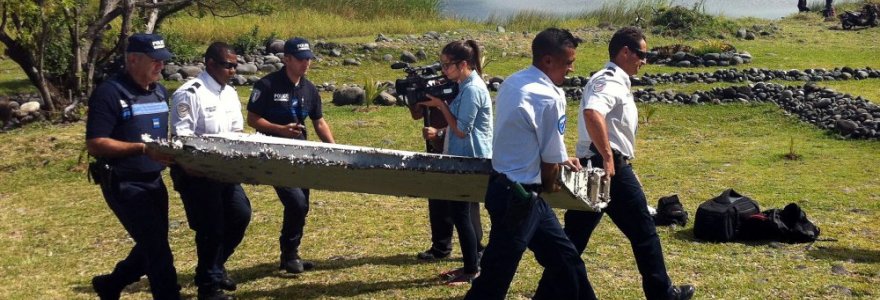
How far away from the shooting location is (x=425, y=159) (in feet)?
17.3

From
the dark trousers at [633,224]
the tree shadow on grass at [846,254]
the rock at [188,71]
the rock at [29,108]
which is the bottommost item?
the rock at [188,71]

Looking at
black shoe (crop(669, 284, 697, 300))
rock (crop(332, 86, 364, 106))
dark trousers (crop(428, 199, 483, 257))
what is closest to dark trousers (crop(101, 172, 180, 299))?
dark trousers (crop(428, 199, 483, 257))

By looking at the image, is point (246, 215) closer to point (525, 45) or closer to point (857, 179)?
point (857, 179)

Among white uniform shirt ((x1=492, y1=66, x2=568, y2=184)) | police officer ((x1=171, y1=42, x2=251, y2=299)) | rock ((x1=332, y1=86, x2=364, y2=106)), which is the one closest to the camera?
white uniform shirt ((x1=492, y1=66, x2=568, y2=184))

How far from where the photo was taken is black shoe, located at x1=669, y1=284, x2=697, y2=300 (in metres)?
→ 6.16

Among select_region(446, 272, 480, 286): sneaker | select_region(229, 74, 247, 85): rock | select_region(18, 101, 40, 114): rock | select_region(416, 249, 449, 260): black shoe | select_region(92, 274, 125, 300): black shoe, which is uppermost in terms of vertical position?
select_region(92, 274, 125, 300): black shoe

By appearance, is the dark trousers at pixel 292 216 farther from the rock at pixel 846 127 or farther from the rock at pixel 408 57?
the rock at pixel 408 57

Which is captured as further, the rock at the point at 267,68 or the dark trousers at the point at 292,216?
the rock at the point at 267,68

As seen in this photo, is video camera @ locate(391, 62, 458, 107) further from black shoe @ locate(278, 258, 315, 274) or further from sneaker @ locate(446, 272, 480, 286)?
black shoe @ locate(278, 258, 315, 274)

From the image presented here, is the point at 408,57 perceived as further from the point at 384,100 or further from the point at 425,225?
the point at 425,225

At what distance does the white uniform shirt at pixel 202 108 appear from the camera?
6164mm

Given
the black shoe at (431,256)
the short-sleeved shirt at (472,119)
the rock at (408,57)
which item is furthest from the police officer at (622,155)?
the rock at (408,57)

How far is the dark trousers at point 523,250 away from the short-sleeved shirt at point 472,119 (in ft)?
5.08

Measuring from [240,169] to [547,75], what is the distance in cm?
162
